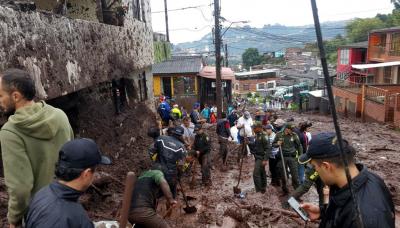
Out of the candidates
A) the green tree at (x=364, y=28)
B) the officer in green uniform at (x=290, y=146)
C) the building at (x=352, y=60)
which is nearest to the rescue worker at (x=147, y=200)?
the officer in green uniform at (x=290, y=146)

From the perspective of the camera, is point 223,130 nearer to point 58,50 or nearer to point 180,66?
point 58,50

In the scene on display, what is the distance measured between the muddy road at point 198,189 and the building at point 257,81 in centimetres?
4426

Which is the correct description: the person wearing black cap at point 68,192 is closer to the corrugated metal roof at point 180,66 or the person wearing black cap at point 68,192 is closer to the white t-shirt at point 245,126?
the white t-shirt at point 245,126

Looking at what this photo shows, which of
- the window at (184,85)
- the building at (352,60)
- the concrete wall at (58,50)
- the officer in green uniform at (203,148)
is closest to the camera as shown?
the concrete wall at (58,50)

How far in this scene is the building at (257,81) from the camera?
5659cm

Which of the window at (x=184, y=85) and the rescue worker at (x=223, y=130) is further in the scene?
the window at (x=184, y=85)

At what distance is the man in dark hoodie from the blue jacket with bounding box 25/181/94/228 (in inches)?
19.6

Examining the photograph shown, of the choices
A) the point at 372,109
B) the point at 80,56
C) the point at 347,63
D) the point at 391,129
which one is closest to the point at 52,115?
the point at 80,56

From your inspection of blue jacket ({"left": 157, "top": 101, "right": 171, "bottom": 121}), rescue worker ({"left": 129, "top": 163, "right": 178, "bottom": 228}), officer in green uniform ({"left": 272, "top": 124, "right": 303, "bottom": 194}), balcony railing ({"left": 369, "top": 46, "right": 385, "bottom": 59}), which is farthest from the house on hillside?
rescue worker ({"left": 129, "top": 163, "right": 178, "bottom": 228})

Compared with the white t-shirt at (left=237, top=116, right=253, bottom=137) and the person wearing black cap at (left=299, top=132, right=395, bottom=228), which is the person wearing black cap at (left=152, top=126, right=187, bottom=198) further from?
the white t-shirt at (left=237, top=116, right=253, bottom=137)

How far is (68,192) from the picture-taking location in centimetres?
211

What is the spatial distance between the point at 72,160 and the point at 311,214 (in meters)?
2.17

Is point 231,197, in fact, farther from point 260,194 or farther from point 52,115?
point 52,115

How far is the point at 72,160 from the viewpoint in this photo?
215cm
